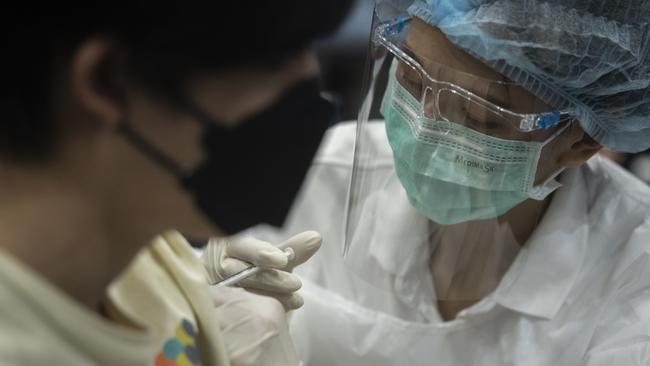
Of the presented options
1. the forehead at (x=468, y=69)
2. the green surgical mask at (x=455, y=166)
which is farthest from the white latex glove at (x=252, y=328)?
the forehead at (x=468, y=69)

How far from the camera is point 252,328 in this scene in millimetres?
993

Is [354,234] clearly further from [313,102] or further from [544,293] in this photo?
[313,102]

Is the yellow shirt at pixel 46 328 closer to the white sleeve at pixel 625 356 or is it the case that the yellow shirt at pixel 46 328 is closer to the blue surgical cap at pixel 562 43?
the blue surgical cap at pixel 562 43

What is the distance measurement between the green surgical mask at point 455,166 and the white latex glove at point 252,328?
1.07 ft

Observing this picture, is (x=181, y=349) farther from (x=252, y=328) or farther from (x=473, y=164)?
(x=473, y=164)

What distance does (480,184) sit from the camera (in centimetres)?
114

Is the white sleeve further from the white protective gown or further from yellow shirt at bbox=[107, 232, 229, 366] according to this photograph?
yellow shirt at bbox=[107, 232, 229, 366]

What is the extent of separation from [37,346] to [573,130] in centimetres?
90

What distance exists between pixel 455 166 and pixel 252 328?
0.41 meters

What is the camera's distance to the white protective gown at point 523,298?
126cm

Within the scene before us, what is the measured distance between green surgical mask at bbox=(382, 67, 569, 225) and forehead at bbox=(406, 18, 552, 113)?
6 cm

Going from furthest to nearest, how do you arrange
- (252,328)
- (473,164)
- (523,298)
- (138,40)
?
1. (523,298)
2. (473,164)
3. (252,328)
4. (138,40)

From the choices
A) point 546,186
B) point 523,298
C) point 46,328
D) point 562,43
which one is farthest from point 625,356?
point 46,328

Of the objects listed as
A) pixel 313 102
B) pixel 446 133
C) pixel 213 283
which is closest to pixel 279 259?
pixel 213 283
